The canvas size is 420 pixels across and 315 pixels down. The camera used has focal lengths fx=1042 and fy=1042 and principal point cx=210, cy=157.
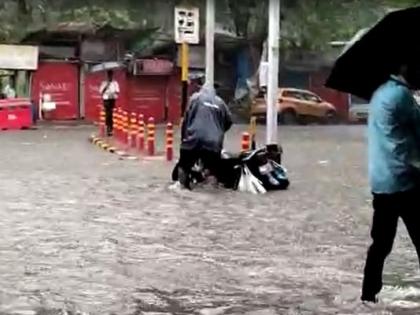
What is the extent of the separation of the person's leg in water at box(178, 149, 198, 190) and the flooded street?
0.30 metres

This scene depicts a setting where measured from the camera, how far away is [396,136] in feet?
22.3

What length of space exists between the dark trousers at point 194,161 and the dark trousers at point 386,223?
25.0 feet

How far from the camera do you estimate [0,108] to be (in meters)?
33.7

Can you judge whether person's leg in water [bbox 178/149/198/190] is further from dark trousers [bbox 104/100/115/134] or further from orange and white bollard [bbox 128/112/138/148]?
dark trousers [bbox 104/100/115/134]

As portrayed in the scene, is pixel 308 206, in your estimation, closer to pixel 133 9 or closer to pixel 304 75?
pixel 133 9

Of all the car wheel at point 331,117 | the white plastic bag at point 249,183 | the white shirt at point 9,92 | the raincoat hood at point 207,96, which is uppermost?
the raincoat hood at point 207,96

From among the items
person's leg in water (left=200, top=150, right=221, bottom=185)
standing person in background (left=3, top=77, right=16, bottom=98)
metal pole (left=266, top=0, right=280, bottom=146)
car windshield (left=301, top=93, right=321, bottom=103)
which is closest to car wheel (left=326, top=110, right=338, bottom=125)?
car windshield (left=301, top=93, right=321, bottom=103)

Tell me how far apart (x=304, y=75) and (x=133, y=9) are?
28.2ft

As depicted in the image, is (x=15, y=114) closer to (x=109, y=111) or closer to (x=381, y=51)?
(x=109, y=111)

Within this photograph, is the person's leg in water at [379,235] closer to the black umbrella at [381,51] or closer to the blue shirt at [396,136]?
the blue shirt at [396,136]

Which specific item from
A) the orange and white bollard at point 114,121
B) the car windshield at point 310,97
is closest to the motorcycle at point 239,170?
the orange and white bollard at point 114,121

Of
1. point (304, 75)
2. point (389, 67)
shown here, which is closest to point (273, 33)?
point (389, 67)

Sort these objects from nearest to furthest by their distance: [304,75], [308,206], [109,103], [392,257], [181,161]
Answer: [392,257] → [308,206] → [181,161] → [109,103] → [304,75]

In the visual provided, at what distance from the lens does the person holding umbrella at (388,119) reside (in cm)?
680
